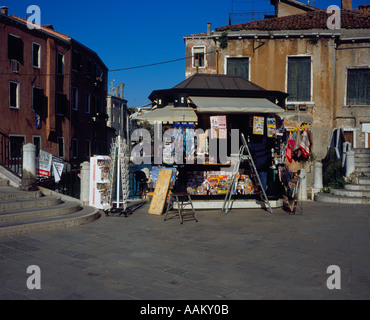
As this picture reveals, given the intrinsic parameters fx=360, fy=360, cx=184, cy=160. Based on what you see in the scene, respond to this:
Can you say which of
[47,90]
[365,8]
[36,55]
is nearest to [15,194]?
[47,90]

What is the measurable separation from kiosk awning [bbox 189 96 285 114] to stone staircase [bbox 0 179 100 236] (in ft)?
12.8

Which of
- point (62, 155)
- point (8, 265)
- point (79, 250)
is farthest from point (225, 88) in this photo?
point (62, 155)

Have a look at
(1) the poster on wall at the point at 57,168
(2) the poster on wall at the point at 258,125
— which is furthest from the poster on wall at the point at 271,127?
(1) the poster on wall at the point at 57,168

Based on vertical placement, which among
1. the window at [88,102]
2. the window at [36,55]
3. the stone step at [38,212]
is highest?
the window at [36,55]

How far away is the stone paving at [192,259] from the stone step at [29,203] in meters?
1.35

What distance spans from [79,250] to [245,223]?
3.96 meters

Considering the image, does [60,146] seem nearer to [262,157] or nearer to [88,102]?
[88,102]

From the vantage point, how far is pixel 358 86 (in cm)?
1886

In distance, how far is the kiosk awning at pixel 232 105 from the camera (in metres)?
9.26

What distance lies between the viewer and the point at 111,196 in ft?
30.5

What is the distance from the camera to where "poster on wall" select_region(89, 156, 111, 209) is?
9.59m

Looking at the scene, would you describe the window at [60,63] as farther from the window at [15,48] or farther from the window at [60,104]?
the window at [15,48]

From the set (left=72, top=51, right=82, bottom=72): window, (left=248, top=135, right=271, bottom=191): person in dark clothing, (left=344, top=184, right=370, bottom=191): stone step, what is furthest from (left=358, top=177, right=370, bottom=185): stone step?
(left=72, top=51, right=82, bottom=72): window

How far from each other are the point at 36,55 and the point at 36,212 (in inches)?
786
